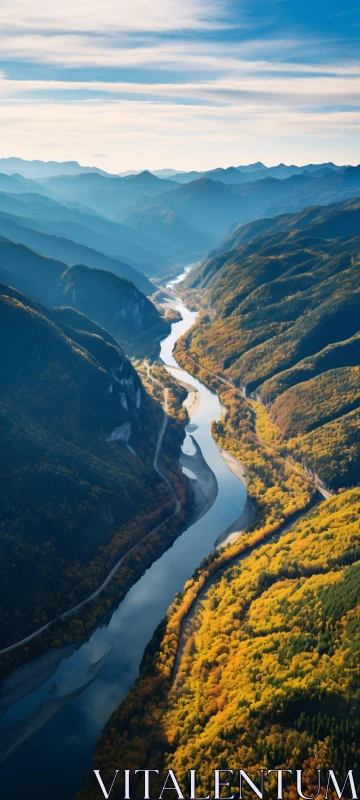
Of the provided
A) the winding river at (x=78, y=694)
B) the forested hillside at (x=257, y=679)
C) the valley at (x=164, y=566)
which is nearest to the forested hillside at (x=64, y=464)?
the valley at (x=164, y=566)

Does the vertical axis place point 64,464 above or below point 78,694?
above

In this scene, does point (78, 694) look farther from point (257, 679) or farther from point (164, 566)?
point (164, 566)

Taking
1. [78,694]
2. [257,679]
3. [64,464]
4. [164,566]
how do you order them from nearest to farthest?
1. [257,679]
2. [78,694]
3. [164,566]
4. [64,464]

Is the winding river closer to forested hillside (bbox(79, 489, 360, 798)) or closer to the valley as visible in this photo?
the valley

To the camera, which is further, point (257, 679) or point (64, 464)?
point (64, 464)

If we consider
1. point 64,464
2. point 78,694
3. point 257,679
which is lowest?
point 78,694

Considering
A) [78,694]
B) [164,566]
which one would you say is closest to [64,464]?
[164,566]

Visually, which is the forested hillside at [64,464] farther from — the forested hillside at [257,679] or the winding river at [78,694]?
the forested hillside at [257,679]
